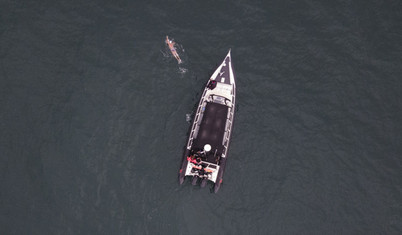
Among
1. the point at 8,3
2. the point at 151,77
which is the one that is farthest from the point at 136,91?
the point at 8,3

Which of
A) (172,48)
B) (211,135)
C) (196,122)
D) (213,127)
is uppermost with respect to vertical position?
(172,48)

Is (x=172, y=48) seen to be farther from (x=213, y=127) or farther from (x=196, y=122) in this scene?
(x=213, y=127)

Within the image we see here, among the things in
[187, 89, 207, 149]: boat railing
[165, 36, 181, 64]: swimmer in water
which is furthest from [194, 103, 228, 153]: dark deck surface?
[165, 36, 181, 64]: swimmer in water

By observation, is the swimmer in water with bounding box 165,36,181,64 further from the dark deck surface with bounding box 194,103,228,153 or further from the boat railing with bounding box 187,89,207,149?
the dark deck surface with bounding box 194,103,228,153

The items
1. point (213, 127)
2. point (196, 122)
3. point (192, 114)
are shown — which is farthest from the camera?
point (192, 114)

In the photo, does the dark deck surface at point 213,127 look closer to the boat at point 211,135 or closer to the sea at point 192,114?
the boat at point 211,135

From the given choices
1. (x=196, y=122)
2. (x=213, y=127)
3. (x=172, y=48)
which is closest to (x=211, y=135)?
(x=213, y=127)
